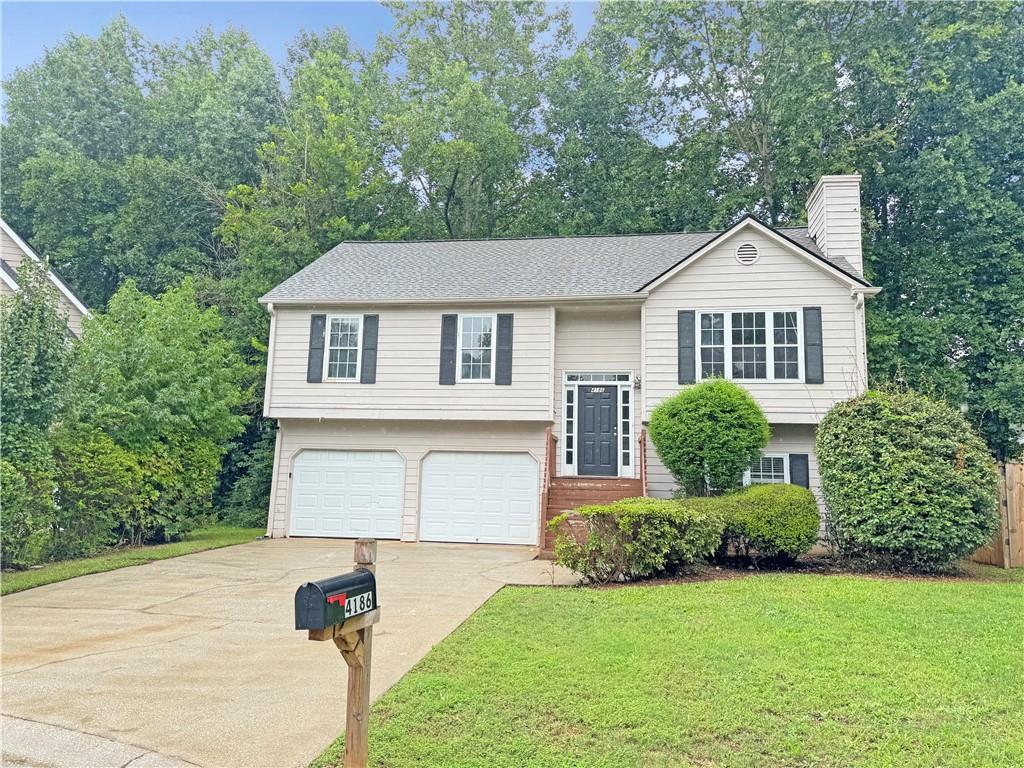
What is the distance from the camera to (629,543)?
8.69 meters

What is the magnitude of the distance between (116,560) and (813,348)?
13.0m

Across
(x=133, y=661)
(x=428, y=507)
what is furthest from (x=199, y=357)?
(x=133, y=661)

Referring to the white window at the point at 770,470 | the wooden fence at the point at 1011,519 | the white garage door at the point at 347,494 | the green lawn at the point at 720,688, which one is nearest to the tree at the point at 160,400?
the white garage door at the point at 347,494

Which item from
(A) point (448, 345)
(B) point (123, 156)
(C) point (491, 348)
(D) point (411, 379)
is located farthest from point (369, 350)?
(B) point (123, 156)

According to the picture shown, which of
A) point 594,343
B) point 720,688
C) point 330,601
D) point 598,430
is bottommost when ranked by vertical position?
point 720,688

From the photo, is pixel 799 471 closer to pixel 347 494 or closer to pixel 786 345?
pixel 786 345

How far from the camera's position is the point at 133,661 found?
18.5ft

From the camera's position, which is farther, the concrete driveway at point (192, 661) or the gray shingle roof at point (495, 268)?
the gray shingle roof at point (495, 268)

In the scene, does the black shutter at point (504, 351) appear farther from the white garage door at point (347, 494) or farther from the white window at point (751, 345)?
the white window at point (751, 345)

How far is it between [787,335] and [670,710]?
10.4 metres

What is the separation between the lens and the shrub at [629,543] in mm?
8680

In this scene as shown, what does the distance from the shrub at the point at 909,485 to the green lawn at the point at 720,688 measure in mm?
2025

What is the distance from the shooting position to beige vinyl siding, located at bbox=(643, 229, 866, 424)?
12812mm

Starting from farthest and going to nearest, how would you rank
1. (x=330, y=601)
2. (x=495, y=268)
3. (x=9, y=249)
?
(x=9, y=249)
(x=495, y=268)
(x=330, y=601)
